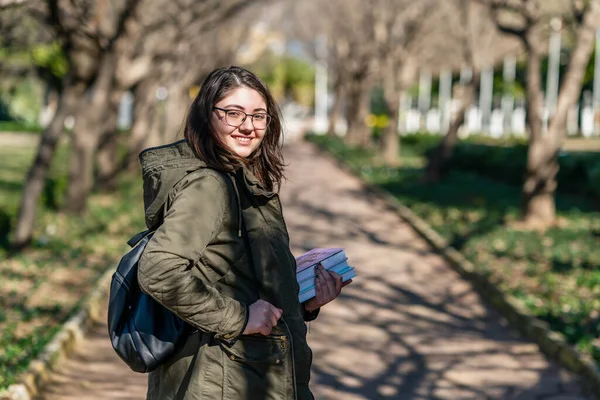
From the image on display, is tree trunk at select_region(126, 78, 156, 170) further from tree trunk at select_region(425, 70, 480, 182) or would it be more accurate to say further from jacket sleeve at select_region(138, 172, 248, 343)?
jacket sleeve at select_region(138, 172, 248, 343)

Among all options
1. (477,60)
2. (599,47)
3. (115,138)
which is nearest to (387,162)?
(477,60)

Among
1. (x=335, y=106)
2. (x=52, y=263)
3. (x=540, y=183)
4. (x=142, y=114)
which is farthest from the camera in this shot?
(x=335, y=106)

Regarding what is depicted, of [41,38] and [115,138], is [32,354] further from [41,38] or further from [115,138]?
[41,38]

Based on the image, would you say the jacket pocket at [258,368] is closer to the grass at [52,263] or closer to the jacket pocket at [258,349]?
the jacket pocket at [258,349]

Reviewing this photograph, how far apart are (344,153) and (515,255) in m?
17.8

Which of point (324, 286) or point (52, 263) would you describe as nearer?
point (324, 286)

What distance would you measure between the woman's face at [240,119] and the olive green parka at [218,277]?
0.37ft

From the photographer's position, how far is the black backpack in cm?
235

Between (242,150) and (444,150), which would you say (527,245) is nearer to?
(444,150)

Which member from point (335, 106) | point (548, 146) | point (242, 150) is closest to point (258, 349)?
point (242, 150)

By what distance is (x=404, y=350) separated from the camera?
7.28m

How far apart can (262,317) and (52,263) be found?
849cm

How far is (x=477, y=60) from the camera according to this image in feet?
65.1

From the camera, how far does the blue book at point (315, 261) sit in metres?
2.71
